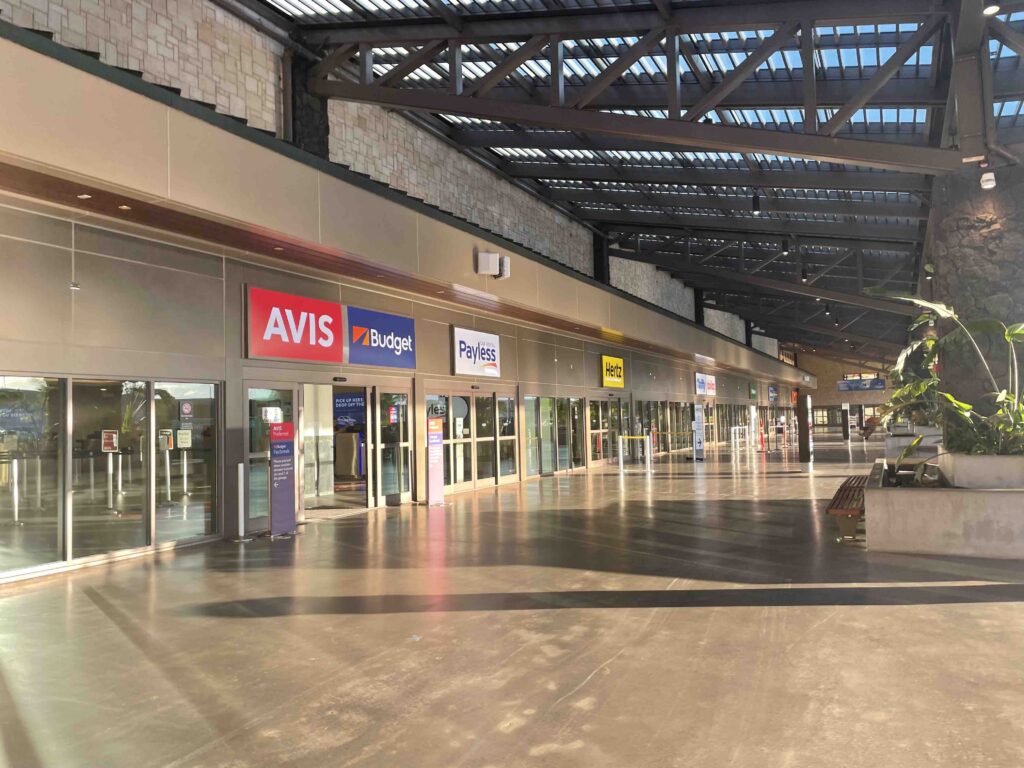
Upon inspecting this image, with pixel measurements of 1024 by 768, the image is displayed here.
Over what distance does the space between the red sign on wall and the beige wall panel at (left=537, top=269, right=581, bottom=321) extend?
5254 millimetres

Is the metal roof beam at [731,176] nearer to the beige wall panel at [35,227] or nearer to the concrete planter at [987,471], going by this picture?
the concrete planter at [987,471]

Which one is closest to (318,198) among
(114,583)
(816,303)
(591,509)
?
(114,583)

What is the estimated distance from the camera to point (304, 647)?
193 inches

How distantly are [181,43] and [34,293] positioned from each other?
4.15 m

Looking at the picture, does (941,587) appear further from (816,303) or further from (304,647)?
(816,303)

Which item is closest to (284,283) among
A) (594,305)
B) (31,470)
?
(31,470)

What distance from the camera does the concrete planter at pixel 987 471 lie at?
294 inches

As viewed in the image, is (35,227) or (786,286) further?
(786,286)

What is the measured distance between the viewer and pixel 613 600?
6.00 m

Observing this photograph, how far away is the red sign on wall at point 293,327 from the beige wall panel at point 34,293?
2522 millimetres

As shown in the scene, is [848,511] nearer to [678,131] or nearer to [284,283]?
[678,131]

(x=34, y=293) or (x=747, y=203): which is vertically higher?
(x=747, y=203)

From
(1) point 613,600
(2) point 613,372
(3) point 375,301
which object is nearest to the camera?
(1) point 613,600

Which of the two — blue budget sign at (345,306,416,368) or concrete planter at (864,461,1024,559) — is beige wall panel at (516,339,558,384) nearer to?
blue budget sign at (345,306,416,368)
